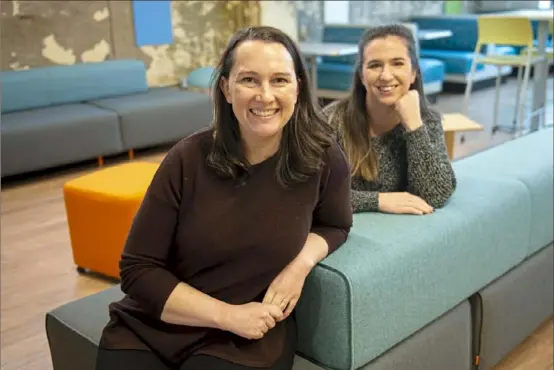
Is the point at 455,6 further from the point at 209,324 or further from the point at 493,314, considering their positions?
the point at 209,324

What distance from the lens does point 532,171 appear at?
228 cm

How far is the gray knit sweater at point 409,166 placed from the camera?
1938 mm

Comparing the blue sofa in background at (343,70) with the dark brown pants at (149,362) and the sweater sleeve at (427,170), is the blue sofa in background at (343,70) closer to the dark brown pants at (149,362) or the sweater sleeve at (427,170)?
the sweater sleeve at (427,170)

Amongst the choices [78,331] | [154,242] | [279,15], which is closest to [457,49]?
[279,15]

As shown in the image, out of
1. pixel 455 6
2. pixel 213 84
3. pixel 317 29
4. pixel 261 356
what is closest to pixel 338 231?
pixel 261 356

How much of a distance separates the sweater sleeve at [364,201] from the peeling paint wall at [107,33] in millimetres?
3915

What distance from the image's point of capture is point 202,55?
21.9 feet

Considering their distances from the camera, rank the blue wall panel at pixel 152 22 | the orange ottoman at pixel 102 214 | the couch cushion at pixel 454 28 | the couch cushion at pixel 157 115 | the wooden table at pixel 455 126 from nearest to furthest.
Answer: the orange ottoman at pixel 102 214, the wooden table at pixel 455 126, the couch cushion at pixel 157 115, the blue wall panel at pixel 152 22, the couch cushion at pixel 454 28

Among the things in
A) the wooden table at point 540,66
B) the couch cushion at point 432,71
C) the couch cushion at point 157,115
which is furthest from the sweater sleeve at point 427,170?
the couch cushion at point 432,71

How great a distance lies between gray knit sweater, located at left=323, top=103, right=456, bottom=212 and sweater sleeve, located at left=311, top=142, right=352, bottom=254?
11.1 inches

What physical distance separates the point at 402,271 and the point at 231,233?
0.48 metres

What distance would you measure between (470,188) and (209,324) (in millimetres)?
1065

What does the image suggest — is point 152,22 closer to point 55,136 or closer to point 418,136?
point 55,136

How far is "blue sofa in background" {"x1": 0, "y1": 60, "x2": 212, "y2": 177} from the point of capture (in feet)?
15.0
